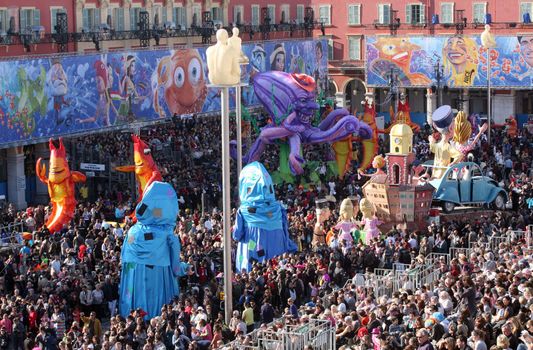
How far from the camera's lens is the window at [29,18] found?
182 ft

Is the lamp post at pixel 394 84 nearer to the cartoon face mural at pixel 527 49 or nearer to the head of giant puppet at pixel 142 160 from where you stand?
the cartoon face mural at pixel 527 49

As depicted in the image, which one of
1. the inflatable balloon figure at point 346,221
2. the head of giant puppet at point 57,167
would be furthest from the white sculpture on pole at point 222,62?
the head of giant puppet at point 57,167

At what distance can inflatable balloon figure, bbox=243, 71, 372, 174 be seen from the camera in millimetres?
48156

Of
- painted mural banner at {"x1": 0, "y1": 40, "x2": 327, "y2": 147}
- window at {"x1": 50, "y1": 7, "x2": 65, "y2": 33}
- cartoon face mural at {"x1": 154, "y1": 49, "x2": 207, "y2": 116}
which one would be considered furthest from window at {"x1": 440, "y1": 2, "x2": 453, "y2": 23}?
window at {"x1": 50, "y1": 7, "x2": 65, "y2": 33}

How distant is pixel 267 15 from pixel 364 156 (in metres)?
26.1

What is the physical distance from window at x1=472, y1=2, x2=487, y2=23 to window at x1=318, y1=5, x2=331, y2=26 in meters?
8.89

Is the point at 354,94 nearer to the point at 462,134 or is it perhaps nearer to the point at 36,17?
the point at 36,17

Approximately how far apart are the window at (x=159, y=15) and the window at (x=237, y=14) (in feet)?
22.6

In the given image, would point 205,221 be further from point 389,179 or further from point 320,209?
point 389,179

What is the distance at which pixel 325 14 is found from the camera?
7644 cm

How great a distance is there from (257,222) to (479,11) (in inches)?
1567

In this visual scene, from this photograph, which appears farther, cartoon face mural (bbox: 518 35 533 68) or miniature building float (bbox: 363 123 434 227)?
cartoon face mural (bbox: 518 35 533 68)

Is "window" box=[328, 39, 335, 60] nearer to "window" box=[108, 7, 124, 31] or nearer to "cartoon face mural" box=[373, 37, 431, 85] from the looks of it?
"cartoon face mural" box=[373, 37, 431, 85]

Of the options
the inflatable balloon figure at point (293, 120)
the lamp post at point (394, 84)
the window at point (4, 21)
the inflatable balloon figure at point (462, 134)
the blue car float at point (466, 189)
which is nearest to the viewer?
the blue car float at point (466, 189)
